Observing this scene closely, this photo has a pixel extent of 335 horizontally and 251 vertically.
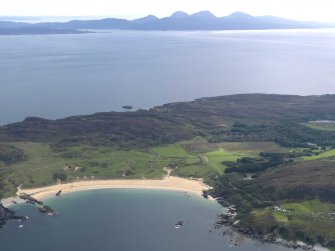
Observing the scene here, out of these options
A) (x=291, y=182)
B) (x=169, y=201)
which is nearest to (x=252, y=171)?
(x=291, y=182)

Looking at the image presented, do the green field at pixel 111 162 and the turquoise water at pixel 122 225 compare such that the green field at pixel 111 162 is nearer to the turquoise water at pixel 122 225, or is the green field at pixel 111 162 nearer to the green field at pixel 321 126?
the turquoise water at pixel 122 225

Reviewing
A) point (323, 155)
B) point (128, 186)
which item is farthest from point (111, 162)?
point (323, 155)

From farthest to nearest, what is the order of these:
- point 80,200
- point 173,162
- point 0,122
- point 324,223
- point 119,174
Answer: point 0,122, point 173,162, point 119,174, point 80,200, point 324,223

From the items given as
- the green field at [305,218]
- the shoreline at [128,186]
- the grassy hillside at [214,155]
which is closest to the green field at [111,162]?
the grassy hillside at [214,155]

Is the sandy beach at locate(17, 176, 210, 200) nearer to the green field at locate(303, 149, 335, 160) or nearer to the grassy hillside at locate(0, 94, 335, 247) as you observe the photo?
the grassy hillside at locate(0, 94, 335, 247)

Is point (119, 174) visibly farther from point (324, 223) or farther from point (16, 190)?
point (324, 223)

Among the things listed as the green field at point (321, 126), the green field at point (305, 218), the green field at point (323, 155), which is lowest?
the green field at point (321, 126)

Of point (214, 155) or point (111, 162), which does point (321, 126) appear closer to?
point (214, 155)
